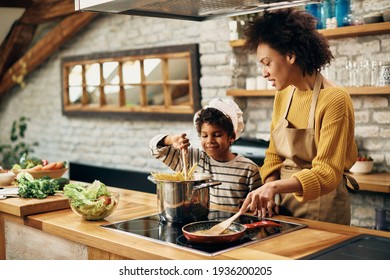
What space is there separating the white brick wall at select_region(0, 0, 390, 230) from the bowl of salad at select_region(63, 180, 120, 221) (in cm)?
267

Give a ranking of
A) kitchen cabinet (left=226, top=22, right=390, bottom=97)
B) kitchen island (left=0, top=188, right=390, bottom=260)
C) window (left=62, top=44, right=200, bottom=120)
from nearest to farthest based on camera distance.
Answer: kitchen island (left=0, top=188, right=390, bottom=260) < kitchen cabinet (left=226, top=22, right=390, bottom=97) < window (left=62, top=44, right=200, bottom=120)

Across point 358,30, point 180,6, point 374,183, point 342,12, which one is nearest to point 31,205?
point 180,6

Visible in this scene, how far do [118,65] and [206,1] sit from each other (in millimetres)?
4403

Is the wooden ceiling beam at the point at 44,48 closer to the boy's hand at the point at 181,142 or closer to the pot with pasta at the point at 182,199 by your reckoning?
the boy's hand at the point at 181,142

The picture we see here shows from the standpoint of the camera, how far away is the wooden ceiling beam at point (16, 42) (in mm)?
7465

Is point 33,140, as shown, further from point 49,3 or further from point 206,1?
point 206,1

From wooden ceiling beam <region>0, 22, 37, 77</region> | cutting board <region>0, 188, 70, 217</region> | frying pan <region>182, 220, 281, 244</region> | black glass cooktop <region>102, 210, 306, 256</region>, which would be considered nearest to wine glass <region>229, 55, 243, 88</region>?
cutting board <region>0, 188, 70, 217</region>

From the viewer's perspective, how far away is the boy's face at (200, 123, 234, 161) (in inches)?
108

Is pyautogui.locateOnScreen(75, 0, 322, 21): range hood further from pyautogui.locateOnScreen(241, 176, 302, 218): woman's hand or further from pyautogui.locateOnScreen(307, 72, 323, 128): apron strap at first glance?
pyautogui.locateOnScreen(241, 176, 302, 218): woman's hand

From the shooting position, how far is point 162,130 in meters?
6.28

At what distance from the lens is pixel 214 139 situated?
279 cm

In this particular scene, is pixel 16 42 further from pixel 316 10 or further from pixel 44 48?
pixel 316 10

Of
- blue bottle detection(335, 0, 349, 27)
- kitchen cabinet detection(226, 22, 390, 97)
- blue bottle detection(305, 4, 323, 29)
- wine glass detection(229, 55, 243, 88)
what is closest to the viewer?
kitchen cabinet detection(226, 22, 390, 97)

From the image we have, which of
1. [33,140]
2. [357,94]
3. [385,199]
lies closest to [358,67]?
[357,94]
